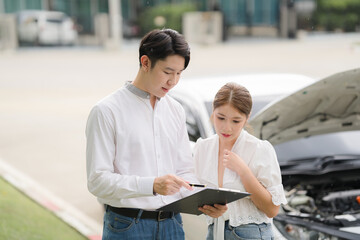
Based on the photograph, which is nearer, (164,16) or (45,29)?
(45,29)

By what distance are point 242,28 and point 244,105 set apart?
29750mm

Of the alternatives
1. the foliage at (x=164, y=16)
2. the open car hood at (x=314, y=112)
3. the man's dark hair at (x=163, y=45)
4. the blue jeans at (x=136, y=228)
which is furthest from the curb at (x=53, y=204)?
the foliage at (x=164, y=16)

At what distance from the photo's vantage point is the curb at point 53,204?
5.30m

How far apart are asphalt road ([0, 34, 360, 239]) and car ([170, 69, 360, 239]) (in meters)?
0.37

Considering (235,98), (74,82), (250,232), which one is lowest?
(74,82)

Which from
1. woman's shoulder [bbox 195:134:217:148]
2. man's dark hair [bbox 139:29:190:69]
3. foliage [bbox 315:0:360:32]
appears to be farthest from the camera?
foliage [bbox 315:0:360:32]

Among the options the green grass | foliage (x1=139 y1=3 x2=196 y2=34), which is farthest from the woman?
foliage (x1=139 y1=3 x2=196 y2=34)

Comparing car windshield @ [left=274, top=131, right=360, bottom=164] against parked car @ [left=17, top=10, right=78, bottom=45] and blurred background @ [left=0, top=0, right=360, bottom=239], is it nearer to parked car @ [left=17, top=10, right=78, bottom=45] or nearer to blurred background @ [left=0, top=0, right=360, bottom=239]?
blurred background @ [left=0, top=0, right=360, bottom=239]

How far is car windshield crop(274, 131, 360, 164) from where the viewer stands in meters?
4.48

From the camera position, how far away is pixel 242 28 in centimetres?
3153

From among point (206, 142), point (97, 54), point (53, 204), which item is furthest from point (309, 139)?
point (97, 54)

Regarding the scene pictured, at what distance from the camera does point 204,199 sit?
2.34m

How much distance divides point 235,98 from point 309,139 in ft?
7.66

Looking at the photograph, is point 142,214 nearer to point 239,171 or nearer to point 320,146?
point 239,171
